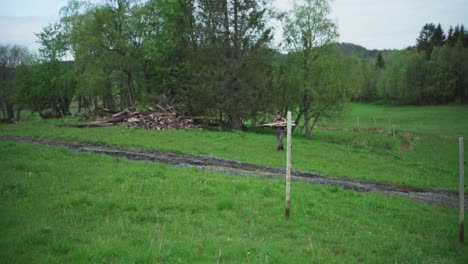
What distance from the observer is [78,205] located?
922 centimetres

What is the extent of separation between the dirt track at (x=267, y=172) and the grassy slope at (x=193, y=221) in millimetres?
2487

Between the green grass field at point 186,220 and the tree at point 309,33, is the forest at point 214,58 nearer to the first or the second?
the tree at point 309,33

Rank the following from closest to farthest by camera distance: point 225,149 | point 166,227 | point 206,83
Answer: point 166,227 → point 225,149 → point 206,83

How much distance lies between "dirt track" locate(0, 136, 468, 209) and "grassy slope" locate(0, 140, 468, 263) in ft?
8.16

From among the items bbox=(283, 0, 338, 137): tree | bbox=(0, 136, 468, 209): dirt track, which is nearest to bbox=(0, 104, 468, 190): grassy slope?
bbox=(0, 136, 468, 209): dirt track

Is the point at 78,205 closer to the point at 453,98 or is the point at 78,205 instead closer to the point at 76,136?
the point at 76,136

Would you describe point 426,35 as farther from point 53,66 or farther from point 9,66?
point 9,66

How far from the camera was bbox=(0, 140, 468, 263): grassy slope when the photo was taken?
6.75 metres

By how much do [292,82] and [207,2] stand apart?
1430cm

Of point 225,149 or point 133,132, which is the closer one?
point 225,149

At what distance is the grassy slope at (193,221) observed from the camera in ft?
22.1

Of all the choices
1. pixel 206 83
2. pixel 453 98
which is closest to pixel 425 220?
pixel 206 83

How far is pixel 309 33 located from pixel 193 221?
3802 centimetres

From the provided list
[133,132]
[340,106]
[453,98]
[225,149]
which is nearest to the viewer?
[225,149]
